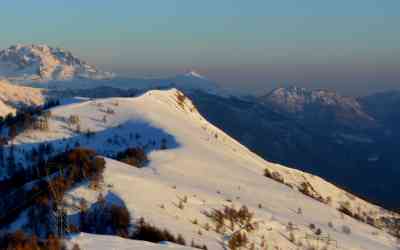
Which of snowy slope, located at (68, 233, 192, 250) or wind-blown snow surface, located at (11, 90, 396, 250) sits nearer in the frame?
snowy slope, located at (68, 233, 192, 250)

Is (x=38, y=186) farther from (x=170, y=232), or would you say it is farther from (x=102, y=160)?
(x=170, y=232)

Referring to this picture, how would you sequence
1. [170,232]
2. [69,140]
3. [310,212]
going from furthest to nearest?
[69,140] < [310,212] < [170,232]

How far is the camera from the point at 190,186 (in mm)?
69250

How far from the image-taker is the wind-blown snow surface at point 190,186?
5325 cm

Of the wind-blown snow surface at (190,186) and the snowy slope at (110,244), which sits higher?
the snowy slope at (110,244)

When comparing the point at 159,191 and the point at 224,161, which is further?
the point at 224,161

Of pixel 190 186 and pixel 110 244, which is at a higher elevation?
pixel 110 244

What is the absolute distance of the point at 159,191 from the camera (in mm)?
58750

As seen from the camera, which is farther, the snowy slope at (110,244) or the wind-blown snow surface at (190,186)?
the wind-blown snow surface at (190,186)

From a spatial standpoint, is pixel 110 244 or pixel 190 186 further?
pixel 190 186

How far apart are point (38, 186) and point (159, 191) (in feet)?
38.1

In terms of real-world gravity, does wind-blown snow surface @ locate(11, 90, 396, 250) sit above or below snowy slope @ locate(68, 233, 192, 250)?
below

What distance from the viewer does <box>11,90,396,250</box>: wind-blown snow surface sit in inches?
2096

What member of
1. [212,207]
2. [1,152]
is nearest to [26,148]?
[1,152]
